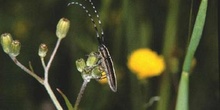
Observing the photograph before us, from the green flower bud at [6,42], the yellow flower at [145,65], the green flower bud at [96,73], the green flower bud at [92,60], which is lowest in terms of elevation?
the yellow flower at [145,65]

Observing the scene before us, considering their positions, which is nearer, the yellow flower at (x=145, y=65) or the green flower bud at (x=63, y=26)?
the green flower bud at (x=63, y=26)

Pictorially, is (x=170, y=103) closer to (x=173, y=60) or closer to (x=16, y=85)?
(x=173, y=60)

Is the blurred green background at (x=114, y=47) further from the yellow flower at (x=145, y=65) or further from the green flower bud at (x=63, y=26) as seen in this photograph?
the green flower bud at (x=63, y=26)

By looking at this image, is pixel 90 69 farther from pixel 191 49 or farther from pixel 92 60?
pixel 191 49

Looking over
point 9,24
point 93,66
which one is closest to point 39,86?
point 9,24

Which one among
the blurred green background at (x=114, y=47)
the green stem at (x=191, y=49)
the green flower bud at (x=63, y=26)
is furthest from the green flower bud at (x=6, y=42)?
the blurred green background at (x=114, y=47)

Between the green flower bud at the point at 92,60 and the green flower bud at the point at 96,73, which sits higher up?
the green flower bud at the point at 92,60

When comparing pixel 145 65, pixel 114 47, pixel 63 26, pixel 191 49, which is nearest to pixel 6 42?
pixel 63 26

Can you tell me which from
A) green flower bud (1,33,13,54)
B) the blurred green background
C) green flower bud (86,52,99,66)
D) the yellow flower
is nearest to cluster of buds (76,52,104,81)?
green flower bud (86,52,99,66)
